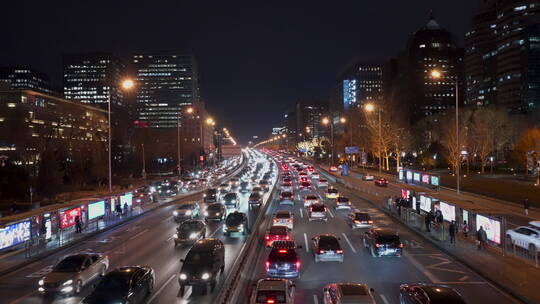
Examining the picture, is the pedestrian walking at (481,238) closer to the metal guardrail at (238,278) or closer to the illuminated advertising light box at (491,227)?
the illuminated advertising light box at (491,227)

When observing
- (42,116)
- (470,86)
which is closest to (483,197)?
(42,116)

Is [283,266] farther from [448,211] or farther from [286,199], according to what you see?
[286,199]

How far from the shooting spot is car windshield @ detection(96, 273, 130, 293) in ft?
50.5

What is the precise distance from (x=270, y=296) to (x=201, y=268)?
14.9ft

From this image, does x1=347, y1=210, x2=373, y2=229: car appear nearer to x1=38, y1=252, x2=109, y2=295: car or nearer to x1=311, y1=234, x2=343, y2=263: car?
x1=311, y1=234, x2=343, y2=263: car

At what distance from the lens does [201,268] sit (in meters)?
17.7

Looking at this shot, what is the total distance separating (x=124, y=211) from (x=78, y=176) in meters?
41.1

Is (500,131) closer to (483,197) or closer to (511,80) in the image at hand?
(483,197)

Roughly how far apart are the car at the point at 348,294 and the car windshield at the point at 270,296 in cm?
174

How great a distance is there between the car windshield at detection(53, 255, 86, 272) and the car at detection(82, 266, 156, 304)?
3.10 metres

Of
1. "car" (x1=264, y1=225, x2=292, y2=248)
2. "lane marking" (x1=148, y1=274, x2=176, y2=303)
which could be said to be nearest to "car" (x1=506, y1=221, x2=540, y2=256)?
"car" (x1=264, y1=225, x2=292, y2=248)

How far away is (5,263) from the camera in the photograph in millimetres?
22734

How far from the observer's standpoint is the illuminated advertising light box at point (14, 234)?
2370 centimetres

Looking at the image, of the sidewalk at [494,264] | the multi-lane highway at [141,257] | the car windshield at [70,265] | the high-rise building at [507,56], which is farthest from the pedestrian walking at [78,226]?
the high-rise building at [507,56]
